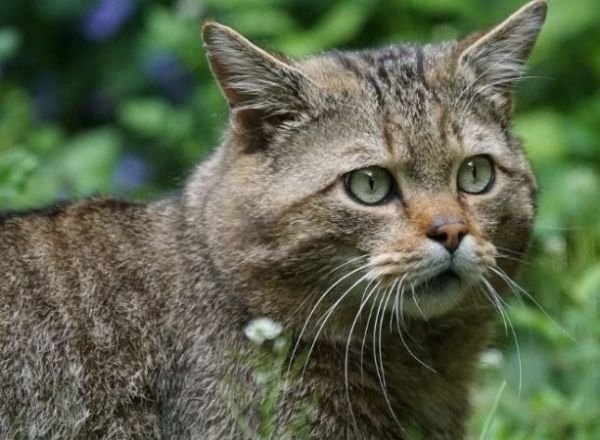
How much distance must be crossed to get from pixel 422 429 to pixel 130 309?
0.89m

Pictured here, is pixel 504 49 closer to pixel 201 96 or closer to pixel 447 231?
pixel 447 231

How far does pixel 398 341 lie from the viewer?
4102 mm

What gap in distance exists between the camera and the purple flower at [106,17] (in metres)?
7.40

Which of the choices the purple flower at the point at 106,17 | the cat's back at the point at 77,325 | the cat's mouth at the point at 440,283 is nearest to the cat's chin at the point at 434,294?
the cat's mouth at the point at 440,283

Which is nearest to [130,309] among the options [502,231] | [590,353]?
[502,231]

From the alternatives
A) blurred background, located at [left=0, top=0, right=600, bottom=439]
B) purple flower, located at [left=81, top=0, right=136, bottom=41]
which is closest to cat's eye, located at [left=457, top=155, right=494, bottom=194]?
blurred background, located at [left=0, top=0, right=600, bottom=439]

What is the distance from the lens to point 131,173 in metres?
7.19

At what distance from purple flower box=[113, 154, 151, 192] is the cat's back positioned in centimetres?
277

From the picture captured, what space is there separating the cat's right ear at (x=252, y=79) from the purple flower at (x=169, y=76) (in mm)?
3153

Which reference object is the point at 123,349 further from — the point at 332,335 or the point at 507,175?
the point at 507,175

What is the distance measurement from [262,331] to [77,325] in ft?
1.82

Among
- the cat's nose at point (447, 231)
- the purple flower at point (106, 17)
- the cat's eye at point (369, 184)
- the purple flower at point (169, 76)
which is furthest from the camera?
the purple flower at point (106, 17)

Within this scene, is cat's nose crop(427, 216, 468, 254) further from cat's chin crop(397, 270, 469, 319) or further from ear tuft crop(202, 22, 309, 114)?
ear tuft crop(202, 22, 309, 114)

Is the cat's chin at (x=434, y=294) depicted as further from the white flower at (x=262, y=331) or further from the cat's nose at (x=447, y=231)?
the white flower at (x=262, y=331)
